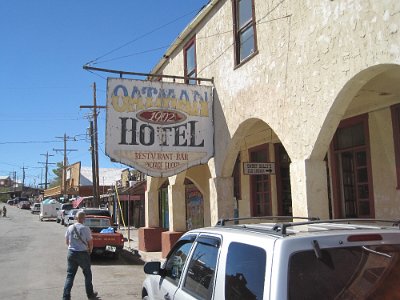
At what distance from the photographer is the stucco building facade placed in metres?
6.47

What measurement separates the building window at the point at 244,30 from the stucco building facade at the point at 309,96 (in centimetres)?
2

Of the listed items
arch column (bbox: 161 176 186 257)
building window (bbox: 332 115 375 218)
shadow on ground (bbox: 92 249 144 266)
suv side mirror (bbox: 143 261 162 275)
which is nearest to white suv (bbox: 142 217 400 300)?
suv side mirror (bbox: 143 261 162 275)

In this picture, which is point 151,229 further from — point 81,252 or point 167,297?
point 167,297

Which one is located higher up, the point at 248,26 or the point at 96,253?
the point at 248,26

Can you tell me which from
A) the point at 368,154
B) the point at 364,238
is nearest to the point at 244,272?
the point at 364,238

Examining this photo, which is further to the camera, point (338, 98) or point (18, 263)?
point (18, 263)

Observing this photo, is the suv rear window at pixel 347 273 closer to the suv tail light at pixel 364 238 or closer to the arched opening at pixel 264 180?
the suv tail light at pixel 364 238

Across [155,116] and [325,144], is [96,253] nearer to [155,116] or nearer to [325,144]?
[155,116]

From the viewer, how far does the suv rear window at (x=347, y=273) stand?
9.10 feet

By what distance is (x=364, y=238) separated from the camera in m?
2.95

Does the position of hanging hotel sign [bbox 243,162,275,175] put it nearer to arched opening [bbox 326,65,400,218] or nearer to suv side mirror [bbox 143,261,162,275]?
arched opening [bbox 326,65,400,218]

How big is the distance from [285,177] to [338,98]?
6004 mm

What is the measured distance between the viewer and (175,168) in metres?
10.4

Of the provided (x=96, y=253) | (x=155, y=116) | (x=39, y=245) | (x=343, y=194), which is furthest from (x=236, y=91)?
(x=39, y=245)
